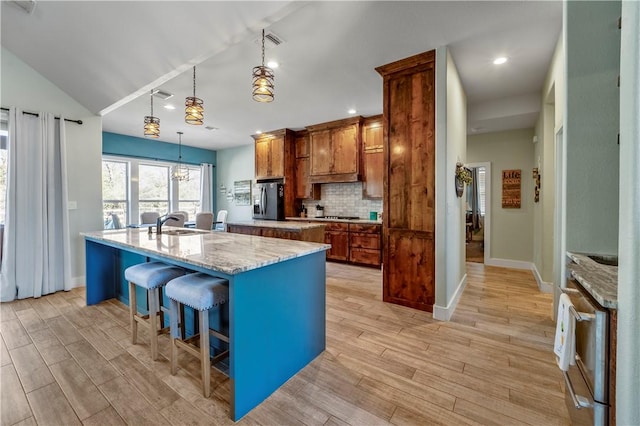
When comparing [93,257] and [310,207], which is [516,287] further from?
[93,257]

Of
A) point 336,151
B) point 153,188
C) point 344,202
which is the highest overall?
point 336,151

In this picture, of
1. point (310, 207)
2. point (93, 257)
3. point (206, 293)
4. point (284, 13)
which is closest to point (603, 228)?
point (206, 293)

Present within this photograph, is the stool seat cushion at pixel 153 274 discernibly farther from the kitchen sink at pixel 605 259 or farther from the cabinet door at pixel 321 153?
the cabinet door at pixel 321 153

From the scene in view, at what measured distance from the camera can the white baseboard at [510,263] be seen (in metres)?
4.84

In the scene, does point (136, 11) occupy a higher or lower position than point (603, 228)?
higher

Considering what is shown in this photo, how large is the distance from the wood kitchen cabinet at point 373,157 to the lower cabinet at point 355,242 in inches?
30.0

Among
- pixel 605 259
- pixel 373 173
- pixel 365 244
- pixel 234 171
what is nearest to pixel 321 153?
pixel 373 173

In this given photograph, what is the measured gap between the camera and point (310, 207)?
6.39m

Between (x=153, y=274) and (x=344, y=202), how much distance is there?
4.38 metres

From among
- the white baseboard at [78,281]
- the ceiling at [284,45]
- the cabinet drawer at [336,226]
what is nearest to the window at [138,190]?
the white baseboard at [78,281]

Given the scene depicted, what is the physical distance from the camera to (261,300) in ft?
5.40

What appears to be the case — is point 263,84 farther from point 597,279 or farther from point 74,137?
point 74,137

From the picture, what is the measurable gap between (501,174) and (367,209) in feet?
8.40

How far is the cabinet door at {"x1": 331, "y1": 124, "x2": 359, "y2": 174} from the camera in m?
5.33
